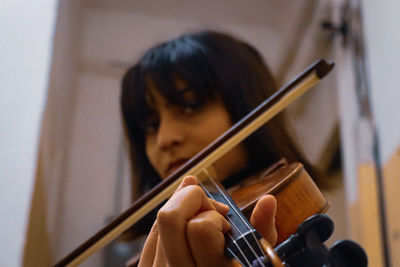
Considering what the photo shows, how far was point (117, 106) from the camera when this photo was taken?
5.28 feet

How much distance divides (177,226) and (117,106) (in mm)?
1367

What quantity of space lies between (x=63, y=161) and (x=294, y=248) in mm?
1642

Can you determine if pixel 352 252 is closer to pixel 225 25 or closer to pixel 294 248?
pixel 294 248

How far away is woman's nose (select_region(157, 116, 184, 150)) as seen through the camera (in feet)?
2.23

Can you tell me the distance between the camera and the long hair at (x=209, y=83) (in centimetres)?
72

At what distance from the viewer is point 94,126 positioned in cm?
195

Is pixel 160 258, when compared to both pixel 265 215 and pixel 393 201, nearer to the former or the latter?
pixel 265 215

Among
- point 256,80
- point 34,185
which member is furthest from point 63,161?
point 256,80

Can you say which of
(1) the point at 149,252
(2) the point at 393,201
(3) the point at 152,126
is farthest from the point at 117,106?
(1) the point at 149,252

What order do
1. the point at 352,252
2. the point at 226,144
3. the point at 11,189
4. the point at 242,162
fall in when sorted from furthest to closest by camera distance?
the point at 11,189, the point at 242,162, the point at 226,144, the point at 352,252

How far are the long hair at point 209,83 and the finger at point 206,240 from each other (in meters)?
0.44

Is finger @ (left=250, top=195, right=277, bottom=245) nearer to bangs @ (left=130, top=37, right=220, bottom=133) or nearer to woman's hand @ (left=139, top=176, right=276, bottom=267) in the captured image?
woman's hand @ (left=139, top=176, right=276, bottom=267)

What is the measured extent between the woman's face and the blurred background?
0.65ft

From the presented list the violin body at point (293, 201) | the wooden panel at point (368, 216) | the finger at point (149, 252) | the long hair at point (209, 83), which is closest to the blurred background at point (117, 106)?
the wooden panel at point (368, 216)
